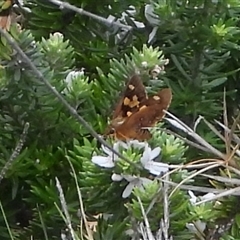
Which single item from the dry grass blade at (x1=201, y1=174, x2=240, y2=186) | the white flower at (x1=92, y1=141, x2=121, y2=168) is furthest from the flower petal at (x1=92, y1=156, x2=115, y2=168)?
the dry grass blade at (x1=201, y1=174, x2=240, y2=186)

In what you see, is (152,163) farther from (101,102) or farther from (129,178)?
(101,102)

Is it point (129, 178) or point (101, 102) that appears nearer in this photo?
point (129, 178)

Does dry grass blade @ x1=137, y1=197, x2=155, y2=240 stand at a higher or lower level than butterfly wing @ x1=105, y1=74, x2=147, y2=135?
lower

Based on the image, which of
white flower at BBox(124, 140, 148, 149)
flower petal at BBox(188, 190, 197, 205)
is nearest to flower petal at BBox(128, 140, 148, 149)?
white flower at BBox(124, 140, 148, 149)

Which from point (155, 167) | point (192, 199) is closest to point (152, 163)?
point (155, 167)

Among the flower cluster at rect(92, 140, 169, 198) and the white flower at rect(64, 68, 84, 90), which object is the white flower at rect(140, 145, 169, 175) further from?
the white flower at rect(64, 68, 84, 90)

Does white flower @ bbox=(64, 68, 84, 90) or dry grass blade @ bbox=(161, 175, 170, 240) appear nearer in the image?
dry grass blade @ bbox=(161, 175, 170, 240)

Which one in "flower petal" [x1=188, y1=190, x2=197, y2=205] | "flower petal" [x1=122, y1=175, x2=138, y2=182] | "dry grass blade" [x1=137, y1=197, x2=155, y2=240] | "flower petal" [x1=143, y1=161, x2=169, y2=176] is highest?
"flower petal" [x1=143, y1=161, x2=169, y2=176]
